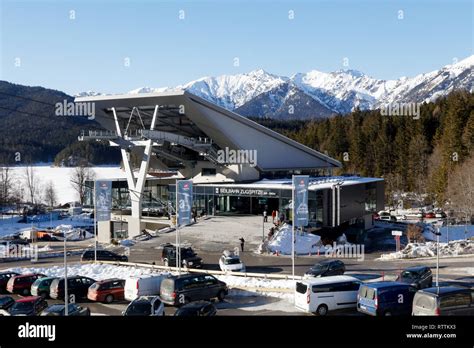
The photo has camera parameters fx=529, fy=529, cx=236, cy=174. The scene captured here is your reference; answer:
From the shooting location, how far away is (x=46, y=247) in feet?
126

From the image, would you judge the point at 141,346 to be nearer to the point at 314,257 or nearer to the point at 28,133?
the point at 314,257

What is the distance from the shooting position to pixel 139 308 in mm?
13266

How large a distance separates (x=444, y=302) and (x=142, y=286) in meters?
10.6

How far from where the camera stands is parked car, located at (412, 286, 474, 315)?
960 cm

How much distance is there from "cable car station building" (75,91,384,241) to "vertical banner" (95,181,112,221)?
14.6 metres

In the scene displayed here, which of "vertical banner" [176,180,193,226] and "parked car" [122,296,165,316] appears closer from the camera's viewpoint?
"parked car" [122,296,165,316]

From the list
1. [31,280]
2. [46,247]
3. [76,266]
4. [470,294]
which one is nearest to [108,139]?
[46,247]

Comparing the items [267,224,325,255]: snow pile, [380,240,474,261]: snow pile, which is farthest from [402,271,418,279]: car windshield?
[267,224,325,255]: snow pile

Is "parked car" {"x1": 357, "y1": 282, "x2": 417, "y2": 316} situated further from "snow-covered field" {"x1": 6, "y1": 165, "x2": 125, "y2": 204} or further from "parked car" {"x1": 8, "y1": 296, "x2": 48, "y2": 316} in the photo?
"snow-covered field" {"x1": 6, "y1": 165, "x2": 125, "y2": 204}

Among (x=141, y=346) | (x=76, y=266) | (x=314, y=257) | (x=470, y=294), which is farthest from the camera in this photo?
(x=314, y=257)

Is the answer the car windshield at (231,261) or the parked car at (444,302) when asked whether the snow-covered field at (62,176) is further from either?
the parked car at (444,302)

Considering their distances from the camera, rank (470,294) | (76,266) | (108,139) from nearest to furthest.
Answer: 1. (470,294)
2. (76,266)
3. (108,139)

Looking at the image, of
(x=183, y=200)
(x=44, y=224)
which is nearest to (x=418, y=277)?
(x=183, y=200)

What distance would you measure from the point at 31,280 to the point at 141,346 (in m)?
17.8
